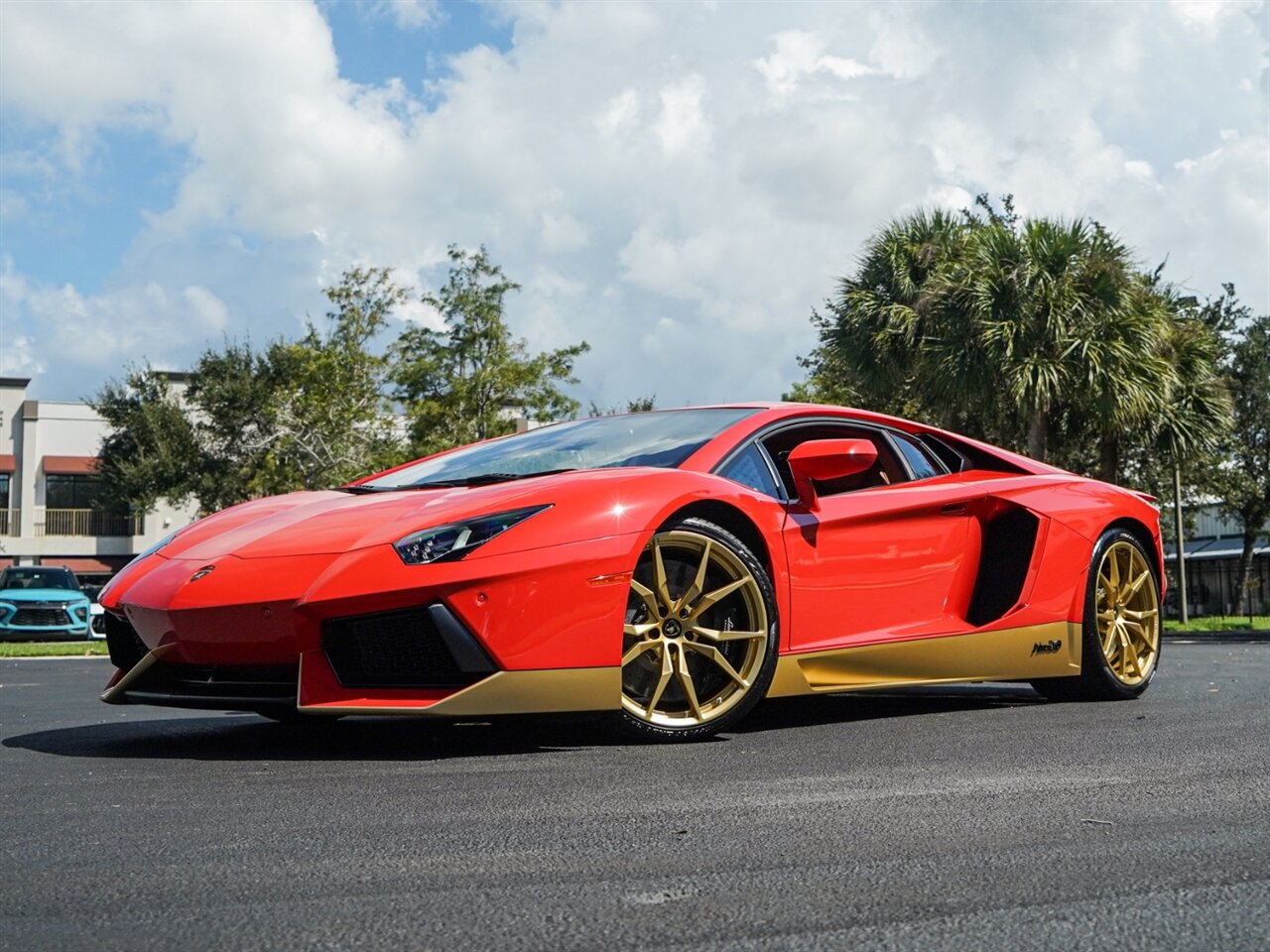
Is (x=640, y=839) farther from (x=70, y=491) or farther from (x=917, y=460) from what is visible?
(x=70, y=491)

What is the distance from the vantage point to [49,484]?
44.6 meters

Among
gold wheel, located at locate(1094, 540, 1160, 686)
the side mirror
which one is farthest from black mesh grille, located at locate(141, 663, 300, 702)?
gold wheel, located at locate(1094, 540, 1160, 686)

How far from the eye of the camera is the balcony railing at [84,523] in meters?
44.5

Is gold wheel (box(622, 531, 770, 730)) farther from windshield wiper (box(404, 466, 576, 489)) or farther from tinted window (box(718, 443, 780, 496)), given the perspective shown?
windshield wiper (box(404, 466, 576, 489))

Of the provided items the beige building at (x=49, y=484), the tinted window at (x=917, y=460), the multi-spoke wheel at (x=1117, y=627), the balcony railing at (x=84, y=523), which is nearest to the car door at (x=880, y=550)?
the tinted window at (x=917, y=460)

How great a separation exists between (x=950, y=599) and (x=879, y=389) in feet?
60.6

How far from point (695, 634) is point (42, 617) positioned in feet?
56.4

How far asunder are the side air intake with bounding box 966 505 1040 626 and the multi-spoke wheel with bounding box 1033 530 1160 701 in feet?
1.56

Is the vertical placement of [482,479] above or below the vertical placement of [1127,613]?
above

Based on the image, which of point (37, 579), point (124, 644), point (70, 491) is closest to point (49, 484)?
point (70, 491)

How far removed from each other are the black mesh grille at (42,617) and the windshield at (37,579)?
86cm

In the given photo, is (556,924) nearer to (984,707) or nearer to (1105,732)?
(1105,732)

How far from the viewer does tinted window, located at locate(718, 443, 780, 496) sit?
→ 500 centimetres

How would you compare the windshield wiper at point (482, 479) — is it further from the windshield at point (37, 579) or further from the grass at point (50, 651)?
the windshield at point (37, 579)
